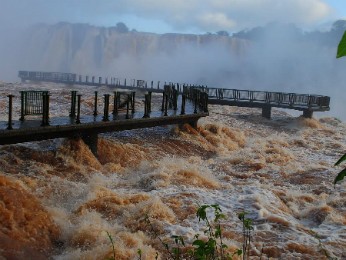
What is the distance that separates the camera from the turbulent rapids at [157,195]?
6612mm

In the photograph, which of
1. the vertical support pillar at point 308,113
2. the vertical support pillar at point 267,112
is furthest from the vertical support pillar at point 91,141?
the vertical support pillar at point 308,113

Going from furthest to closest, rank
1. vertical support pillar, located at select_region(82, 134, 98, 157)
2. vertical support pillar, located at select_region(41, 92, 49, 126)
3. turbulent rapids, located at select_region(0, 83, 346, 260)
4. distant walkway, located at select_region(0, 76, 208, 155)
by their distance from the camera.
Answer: vertical support pillar, located at select_region(82, 134, 98, 157), vertical support pillar, located at select_region(41, 92, 49, 126), distant walkway, located at select_region(0, 76, 208, 155), turbulent rapids, located at select_region(0, 83, 346, 260)

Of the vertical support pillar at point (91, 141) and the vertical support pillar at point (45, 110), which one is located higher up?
the vertical support pillar at point (45, 110)

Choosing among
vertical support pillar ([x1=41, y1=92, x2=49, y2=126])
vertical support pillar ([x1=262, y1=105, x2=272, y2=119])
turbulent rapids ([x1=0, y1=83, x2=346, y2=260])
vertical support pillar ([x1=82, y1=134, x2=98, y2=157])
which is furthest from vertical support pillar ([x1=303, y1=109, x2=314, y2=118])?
vertical support pillar ([x1=41, y1=92, x2=49, y2=126])

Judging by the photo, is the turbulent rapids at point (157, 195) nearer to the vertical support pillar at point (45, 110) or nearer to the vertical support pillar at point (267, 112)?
the vertical support pillar at point (45, 110)

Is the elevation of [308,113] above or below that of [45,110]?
below

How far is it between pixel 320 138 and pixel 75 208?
47.7ft

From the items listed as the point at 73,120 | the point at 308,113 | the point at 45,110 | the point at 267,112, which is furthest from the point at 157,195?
the point at 308,113

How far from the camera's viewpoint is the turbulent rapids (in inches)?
260

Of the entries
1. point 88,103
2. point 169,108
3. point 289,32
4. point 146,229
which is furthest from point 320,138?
point 289,32

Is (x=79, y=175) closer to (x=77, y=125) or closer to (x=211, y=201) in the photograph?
(x=77, y=125)

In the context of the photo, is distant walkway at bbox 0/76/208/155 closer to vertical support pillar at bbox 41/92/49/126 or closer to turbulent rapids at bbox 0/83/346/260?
vertical support pillar at bbox 41/92/49/126

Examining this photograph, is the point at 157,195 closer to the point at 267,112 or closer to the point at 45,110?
the point at 45,110

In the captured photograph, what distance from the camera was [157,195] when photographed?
28.7ft
